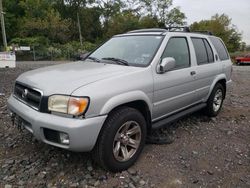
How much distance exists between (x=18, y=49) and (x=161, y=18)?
27.7 m

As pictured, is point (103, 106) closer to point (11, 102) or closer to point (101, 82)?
point (101, 82)

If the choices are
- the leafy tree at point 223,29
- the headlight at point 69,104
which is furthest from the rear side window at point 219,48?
the leafy tree at point 223,29

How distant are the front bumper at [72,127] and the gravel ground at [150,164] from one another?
553 millimetres

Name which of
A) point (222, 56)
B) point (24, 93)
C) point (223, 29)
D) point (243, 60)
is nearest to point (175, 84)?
point (24, 93)

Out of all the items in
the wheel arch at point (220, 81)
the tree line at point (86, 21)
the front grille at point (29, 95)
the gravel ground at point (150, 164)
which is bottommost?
the gravel ground at point (150, 164)

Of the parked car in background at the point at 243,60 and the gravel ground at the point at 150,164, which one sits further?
the parked car in background at the point at 243,60

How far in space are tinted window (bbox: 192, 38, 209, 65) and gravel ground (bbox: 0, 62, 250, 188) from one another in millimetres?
1327

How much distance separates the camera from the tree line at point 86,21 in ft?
129

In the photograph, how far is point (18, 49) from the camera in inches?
1208

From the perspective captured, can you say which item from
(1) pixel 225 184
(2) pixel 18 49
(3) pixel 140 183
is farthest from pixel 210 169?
(2) pixel 18 49

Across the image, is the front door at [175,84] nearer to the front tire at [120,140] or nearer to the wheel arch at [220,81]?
the front tire at [120,140]

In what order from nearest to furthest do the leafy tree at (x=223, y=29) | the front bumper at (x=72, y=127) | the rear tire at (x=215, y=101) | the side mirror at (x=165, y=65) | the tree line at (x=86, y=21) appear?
the front bumper at (x=72, y=127) < the side mirror at (x=165, y=65) < the rear tire at (x=215, y=101) < the tree line at (x=86, y=21) < the leafy tree at (x=223, y=29)

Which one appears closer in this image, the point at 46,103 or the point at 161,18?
the point at 46,103

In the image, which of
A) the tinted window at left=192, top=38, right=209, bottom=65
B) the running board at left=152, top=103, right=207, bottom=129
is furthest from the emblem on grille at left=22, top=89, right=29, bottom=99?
the tinted window at left=192, top=38, right=209, bottom=65
